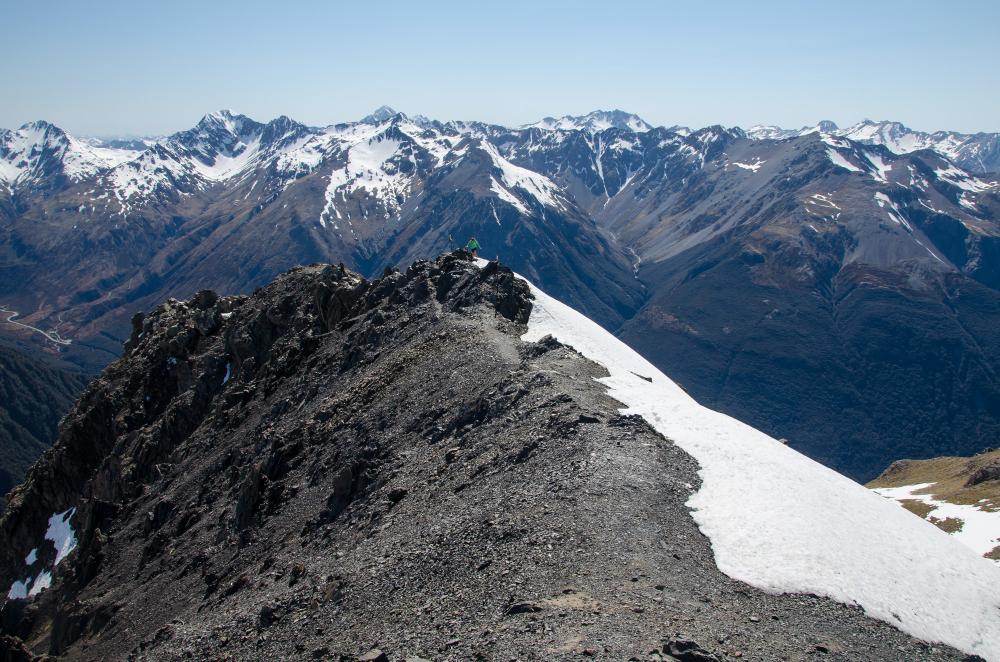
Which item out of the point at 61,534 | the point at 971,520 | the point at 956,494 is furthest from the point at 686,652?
the point at 61,534

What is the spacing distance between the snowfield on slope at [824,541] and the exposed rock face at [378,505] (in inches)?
46.4

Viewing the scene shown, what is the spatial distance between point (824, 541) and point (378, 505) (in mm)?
24468

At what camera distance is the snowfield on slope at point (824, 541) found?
92.1 feet

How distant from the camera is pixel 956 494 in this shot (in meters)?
86.1

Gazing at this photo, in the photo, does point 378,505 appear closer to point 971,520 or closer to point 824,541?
point 824,541

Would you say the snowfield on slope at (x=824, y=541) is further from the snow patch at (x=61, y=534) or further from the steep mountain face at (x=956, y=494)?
the snow patch at (x=61, y=534)

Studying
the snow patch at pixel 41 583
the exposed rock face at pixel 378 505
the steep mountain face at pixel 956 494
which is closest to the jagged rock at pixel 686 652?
the exposed rock face at pixel 378 505

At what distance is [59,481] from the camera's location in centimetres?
8756

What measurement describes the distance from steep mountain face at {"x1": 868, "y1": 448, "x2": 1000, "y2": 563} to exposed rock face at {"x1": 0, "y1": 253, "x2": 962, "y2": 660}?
36.2 meters

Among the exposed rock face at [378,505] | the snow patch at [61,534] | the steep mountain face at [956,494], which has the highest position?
the exposed rock face at [378,505]

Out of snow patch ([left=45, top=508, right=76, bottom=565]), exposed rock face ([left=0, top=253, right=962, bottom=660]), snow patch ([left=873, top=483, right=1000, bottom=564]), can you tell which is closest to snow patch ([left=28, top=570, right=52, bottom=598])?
snow patch ([left=45, top=508, right=76, bottom=565])

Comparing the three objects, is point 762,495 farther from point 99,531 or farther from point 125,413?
point 125,413

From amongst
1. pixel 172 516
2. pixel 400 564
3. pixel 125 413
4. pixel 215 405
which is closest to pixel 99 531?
pixel 172 516

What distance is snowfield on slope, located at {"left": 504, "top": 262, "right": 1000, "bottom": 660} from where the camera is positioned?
28062mm
